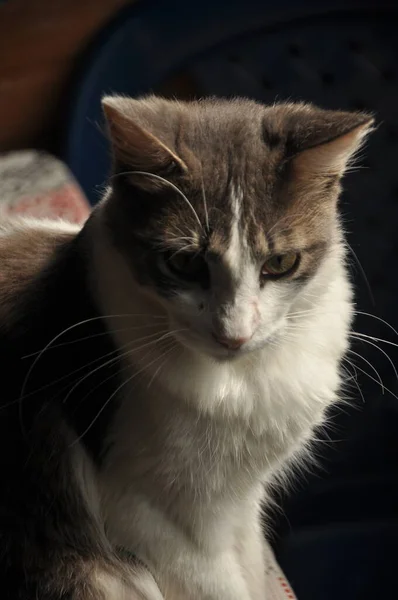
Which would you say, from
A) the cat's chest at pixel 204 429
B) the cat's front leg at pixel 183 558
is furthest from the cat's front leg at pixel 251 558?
the cat's chest at pixel 204 429

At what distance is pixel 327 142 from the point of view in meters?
0.80

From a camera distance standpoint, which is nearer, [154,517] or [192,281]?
[192,281]

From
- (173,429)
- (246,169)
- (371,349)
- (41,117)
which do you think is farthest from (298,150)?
(371,349)

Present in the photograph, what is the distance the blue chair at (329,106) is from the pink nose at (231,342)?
24.0 inches

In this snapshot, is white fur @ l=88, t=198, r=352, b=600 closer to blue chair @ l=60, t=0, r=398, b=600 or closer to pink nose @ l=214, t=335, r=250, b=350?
pink nose @ l=214, t=335, r=250, b=350

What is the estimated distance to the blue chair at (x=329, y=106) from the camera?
1.47 m

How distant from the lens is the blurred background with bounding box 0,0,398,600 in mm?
1436

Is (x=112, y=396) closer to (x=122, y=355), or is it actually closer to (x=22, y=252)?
(x=122, y=355)

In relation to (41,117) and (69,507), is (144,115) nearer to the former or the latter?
(69,507)

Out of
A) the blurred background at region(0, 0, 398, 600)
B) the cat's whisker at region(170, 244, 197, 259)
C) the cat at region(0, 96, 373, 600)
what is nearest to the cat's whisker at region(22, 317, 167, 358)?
the cat at region(0, 96, 373, 600)

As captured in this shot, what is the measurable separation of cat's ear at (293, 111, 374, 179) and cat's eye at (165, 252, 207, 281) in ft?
0.48

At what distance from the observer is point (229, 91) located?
1609mm

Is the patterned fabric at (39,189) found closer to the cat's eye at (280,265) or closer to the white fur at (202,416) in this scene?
the white fur at (202,416)

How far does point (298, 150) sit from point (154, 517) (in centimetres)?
49
